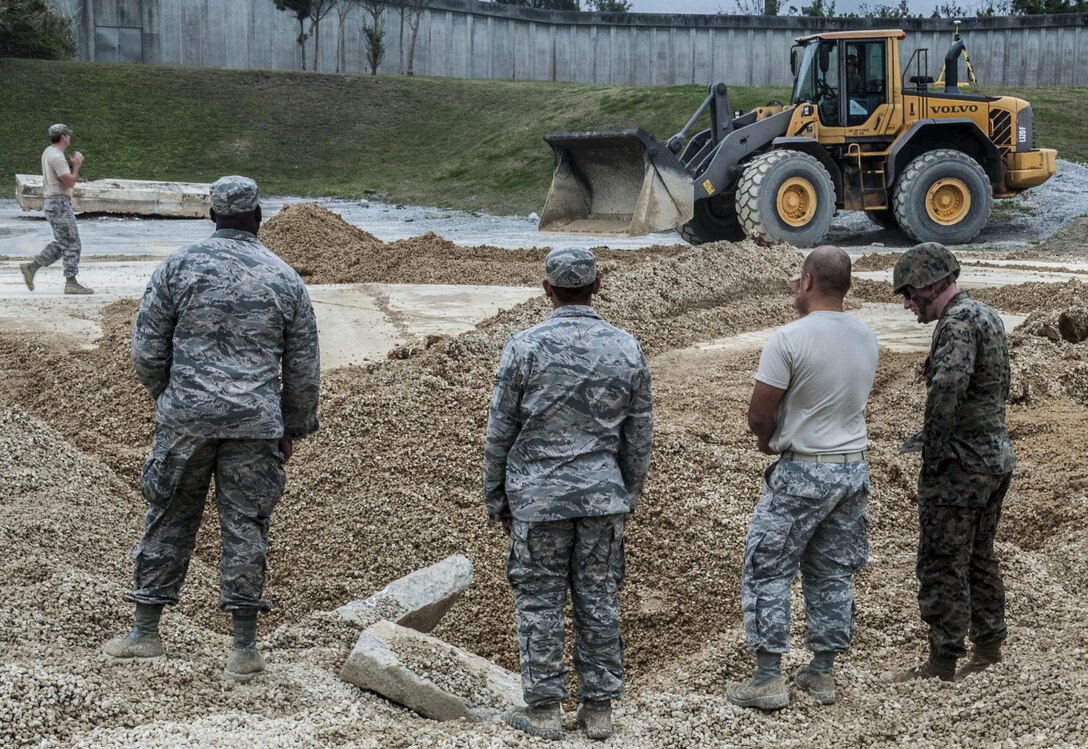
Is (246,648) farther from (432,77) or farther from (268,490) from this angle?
(432,77)

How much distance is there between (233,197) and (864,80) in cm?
1422

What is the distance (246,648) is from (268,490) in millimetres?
512

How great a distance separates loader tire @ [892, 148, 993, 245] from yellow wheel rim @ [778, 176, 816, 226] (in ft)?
5.74

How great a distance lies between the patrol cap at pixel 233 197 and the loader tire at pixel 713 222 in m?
13.3

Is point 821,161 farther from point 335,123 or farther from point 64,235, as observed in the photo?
point 335,123

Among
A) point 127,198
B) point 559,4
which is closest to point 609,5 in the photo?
point 559,4

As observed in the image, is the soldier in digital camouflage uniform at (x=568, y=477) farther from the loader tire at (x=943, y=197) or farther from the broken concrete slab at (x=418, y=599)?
the loader tire at (x=943, y=197)

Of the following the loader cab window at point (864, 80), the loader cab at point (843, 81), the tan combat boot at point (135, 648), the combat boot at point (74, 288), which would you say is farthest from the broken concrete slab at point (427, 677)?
the loader cab window at point (864, 80)

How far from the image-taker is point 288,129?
33.2 m

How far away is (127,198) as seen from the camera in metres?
22.5

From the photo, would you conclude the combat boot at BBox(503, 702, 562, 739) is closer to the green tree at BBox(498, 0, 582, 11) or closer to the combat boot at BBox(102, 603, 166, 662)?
the combat boot at BBox(102, 603, 166, 662)

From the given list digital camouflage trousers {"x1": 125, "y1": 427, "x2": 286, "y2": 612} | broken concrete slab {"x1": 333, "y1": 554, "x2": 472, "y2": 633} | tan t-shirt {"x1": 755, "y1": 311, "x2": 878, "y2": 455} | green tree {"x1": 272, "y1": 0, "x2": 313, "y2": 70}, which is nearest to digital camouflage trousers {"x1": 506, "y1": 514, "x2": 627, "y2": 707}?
tan t-shirt {"x1": 755, "y1": 311, "x2": 878, "y2": 455}

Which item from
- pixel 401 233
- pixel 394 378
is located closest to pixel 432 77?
pixel 401 233

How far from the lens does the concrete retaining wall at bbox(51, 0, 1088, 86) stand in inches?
1437
